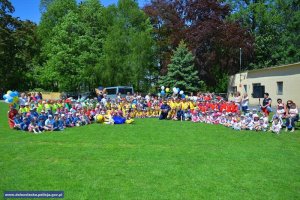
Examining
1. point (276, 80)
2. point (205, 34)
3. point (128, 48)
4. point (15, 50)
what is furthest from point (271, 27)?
point (15, 50)

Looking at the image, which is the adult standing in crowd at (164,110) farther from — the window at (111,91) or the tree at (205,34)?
the tree at (205,34)

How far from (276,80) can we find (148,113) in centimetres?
1275

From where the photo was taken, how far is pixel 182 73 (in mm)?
33250

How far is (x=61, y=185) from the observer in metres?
7.08

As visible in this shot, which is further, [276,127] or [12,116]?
[12,116]

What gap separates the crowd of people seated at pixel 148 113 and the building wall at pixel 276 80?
8.11 m

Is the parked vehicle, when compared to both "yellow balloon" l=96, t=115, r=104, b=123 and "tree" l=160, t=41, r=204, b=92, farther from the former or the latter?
"yellow balloon" l=96, t=115, r=104, b=123

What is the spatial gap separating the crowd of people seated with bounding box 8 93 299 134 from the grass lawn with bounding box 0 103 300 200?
6.62ft

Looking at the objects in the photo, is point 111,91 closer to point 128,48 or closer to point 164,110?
point 128,48

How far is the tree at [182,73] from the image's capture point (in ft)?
109

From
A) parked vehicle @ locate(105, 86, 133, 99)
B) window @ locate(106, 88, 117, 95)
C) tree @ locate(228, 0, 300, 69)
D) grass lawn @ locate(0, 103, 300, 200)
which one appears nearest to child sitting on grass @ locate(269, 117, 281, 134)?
grass lawn @ locate(0, 103, 300, 200)

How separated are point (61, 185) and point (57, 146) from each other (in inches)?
174

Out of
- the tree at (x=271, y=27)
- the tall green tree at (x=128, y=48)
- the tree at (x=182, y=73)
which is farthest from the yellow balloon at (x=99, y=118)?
the tree at (x=271, y=27)

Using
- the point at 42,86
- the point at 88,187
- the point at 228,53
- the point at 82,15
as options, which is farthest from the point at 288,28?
the point at 88,187
